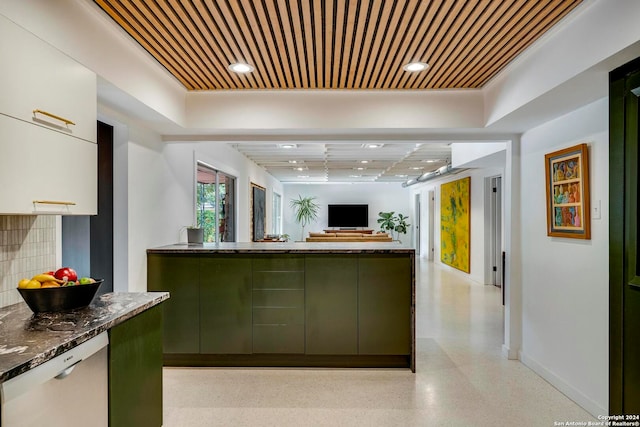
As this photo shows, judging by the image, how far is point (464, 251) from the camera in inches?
322

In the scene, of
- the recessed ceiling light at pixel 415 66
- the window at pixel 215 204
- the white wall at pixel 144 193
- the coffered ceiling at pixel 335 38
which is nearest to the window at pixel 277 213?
the window at pixel 215 204

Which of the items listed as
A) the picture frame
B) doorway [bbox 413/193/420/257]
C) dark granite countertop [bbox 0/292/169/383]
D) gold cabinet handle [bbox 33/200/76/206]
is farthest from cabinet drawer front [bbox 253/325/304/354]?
doorway [bbox 413/193/420/257]

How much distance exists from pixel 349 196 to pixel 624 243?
1153 centimetres

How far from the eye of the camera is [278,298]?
3.40 metres

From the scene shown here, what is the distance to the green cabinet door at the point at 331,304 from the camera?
3387 mm

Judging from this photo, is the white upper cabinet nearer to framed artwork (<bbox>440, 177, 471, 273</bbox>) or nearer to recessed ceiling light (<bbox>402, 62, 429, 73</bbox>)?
recessed ceiling light (<bbox>402, 62, 429, 73</bbox>)

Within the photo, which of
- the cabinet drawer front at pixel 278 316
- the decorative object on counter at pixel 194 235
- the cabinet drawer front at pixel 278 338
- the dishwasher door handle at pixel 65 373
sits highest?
the decorative object on counter at pixel 194 235

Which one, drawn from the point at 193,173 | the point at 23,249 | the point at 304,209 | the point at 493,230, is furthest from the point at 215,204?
the point at 304,209

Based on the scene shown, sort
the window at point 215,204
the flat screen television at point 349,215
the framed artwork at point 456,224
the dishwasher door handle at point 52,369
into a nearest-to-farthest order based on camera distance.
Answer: the dishwasher door handle at point 52,369 < the window at point 215,204 < the framed artwork at point 456,224 < the flat screen television at point 349,215

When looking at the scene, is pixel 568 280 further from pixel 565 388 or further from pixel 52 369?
pixel 52 369

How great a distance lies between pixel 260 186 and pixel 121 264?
5.49 metres

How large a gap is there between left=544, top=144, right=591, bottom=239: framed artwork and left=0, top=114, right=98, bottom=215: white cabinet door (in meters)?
3.03

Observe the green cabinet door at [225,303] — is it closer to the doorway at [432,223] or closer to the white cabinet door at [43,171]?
the white cabinet door at [43,171]

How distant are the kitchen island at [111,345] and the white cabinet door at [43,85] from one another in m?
0.82
